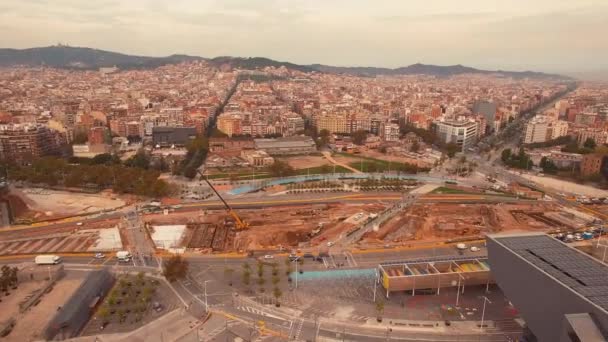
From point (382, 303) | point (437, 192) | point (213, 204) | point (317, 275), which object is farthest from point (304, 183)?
point (382, 303)

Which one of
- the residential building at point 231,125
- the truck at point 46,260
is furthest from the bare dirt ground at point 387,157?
the truck at point 46,260

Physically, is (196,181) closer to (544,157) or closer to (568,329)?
(568,329)

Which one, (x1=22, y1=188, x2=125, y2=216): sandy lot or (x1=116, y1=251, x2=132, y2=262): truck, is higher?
(x1=116, y1=251, x2=132, y2=262): truck

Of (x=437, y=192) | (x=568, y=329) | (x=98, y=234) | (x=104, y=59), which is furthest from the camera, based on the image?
(x=104, y=59)

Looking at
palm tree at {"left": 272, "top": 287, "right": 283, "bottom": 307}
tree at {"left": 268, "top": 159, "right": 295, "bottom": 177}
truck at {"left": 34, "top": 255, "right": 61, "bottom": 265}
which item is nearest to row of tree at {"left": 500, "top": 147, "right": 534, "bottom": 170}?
tree at {"left": 268, "top": 159, "right": 295, "bottom": 177}

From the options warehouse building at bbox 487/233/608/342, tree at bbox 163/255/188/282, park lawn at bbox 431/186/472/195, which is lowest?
tree at bbox 163/255/188/282

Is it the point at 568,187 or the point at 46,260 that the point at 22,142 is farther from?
the point at 568,187

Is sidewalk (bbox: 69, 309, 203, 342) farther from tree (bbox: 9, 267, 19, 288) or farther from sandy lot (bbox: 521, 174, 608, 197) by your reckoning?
sandy lot (bbox: 521, 174, 608, 197)
